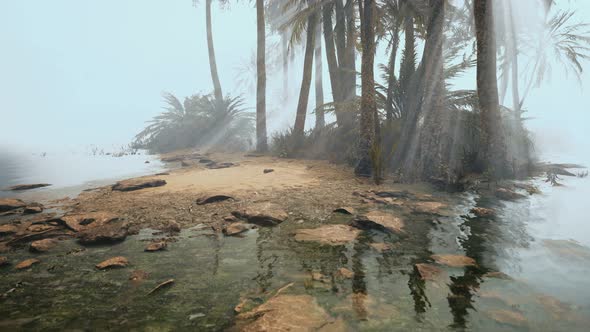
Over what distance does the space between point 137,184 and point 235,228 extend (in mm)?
2920

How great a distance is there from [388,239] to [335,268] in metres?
0.88

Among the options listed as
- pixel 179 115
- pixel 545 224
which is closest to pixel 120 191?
pixel 545 224

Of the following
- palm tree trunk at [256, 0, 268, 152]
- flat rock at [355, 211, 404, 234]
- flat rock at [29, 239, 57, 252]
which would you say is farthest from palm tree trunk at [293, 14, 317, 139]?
flat rock at [29, 239, 57, 252]

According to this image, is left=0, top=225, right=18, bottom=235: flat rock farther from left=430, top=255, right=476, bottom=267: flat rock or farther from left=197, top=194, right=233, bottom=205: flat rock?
left=430, top=255, right=476, bottom=267: flat rock

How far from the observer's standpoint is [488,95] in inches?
242

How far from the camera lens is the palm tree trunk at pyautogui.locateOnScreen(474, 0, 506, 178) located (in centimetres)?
595

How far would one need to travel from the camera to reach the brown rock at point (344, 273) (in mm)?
2365

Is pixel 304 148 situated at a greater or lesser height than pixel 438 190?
greater

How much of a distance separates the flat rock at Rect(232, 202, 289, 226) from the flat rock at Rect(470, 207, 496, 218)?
7.67ft

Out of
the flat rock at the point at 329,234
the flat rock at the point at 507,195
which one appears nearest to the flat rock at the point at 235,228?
the flat rock at the point at 329,234

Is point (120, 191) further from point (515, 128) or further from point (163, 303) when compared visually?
point (515, 128)

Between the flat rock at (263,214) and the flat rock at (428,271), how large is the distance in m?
1.63

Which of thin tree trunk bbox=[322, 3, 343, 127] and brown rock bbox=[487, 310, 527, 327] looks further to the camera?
thin tree trunk bbox=[322, 3, 343, 127]

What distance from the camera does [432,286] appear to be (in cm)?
222
